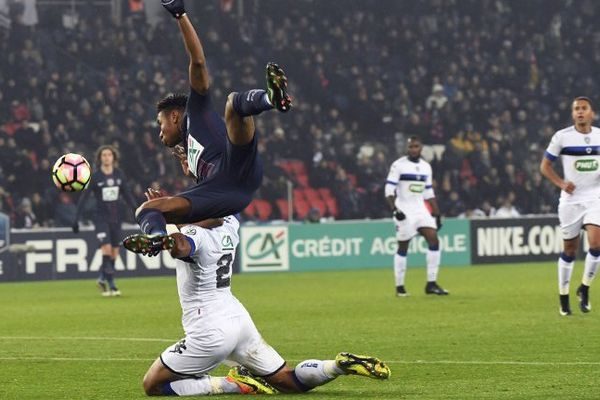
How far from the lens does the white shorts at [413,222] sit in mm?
20266

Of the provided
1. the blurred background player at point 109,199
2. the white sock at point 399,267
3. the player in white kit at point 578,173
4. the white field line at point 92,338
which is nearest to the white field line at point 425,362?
the white field line at point 92,338

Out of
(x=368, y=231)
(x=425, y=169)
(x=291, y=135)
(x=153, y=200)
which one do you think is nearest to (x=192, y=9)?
(x=291, y=135)

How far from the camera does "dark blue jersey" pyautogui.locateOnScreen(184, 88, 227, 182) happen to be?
348 inches

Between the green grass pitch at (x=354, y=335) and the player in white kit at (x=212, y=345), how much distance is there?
0.66ft

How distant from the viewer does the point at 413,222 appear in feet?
66.5

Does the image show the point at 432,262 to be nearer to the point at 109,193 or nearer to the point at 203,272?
the point at 109,193

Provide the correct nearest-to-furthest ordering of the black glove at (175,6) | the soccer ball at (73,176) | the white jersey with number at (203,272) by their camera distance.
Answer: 1. the white jersey with number at (203,272)
2. the black glove at (175,6)
3. the soccer ball at (73,176)

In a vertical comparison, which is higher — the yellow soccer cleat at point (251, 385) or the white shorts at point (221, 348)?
the white shorts at point (221, 348)

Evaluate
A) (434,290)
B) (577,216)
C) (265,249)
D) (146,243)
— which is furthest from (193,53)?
(265,249)

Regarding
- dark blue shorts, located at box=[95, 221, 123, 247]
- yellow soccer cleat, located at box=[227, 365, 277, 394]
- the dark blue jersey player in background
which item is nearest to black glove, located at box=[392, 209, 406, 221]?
dark blue shorts, located at box=[95, 221, 123, 247]

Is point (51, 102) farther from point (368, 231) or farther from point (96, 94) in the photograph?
point (368, 231)

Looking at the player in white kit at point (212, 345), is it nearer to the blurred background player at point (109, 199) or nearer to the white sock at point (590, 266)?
the white sock at point (590, 266)

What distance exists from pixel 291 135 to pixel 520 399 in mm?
24790

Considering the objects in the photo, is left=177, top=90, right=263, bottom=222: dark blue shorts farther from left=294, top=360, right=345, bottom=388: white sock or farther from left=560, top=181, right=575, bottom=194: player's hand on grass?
left=560, top=181, right=575, bottom=194: player's hand on grass
